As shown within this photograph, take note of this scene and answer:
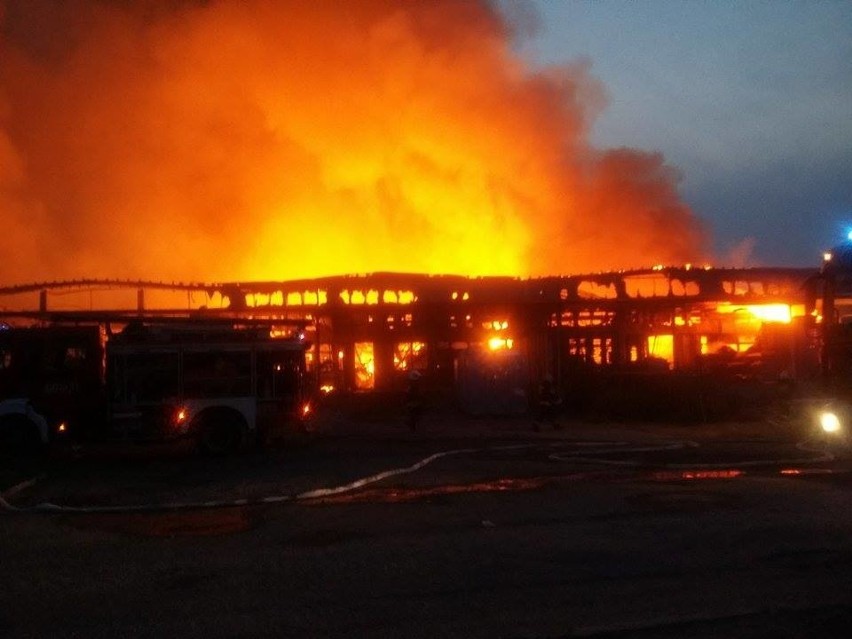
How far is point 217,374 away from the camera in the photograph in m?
16.8

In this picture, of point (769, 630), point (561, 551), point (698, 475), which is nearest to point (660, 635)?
point (769, 630)

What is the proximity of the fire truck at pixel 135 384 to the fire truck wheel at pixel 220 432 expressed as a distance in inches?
0.6

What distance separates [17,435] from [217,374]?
3.17 metres

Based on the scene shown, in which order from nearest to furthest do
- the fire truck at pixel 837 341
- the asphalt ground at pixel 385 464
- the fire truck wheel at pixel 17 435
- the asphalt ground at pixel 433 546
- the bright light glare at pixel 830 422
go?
the asphalt ground at pixel 433 546, the asphalt ground at pixel 385 464, the fire truck at pixel 837 341, the bright light glare at pixel 830 422, the fire truck wheel at pixel 17 435

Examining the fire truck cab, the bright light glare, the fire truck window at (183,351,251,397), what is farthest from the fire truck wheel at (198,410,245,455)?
the bright light glare

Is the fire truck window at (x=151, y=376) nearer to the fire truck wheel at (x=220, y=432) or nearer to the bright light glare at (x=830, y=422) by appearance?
A: the fire truck wheel at (x=220, y=432)

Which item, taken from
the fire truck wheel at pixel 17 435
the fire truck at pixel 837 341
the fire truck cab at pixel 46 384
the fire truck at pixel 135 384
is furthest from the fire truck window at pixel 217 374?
the fire truck at pixel 837 341

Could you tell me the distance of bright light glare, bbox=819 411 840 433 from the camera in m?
14.9

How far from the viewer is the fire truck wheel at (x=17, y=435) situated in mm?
16234

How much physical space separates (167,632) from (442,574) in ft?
7.44

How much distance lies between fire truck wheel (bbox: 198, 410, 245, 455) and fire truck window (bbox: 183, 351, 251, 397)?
351 mm

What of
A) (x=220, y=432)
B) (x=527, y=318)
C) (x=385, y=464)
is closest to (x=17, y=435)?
(x=220, y=432)

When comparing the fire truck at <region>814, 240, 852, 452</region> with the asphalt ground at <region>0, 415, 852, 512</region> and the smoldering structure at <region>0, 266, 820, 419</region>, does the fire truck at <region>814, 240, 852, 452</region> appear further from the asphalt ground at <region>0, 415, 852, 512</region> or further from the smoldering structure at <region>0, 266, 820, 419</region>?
the smoldering structure at <region>0, 266, 820, 419</region>

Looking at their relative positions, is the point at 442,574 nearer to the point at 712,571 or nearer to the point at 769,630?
the point at 712,571
